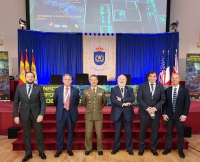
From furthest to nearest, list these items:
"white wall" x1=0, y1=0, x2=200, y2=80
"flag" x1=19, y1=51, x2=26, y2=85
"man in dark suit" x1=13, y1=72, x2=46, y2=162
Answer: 1. "white wall" x1=0, y1=0, x2=200, y2=80
2. "flag" x1=19, y1=51, x2=26, y2=85
3. "man in dark suit" x1=13, y1=72, x2=46, y2=162

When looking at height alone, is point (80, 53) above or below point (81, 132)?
above

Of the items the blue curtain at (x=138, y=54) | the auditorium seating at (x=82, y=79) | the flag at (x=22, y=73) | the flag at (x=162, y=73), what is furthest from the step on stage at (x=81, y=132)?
the blue curtain at (x=138, y=54)

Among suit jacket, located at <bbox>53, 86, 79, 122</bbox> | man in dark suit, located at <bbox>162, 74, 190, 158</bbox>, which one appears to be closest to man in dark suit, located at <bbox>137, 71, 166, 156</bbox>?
man in dark suit, located at <bbox>162, 74, 190, 158</bbox>

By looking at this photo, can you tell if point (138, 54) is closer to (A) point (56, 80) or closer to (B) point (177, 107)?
(A) point (56, 80)

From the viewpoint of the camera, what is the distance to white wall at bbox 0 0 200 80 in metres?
7.23

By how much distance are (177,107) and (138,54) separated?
15.8 feet

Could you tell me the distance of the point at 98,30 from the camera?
24.1 ft

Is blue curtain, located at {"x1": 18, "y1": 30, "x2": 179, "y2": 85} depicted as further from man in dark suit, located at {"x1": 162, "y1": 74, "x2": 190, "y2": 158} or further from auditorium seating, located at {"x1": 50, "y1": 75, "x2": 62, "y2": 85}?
man in dark suit, located at {"x1": 162, "y1": 74, "x2": 190, "y2": 158}

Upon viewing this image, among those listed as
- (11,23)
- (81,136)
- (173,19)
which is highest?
(173,19)

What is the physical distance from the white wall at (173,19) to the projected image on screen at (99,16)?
1.79 feet

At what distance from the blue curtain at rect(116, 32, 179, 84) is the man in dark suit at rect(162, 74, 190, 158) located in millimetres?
4480

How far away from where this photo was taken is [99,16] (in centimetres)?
726

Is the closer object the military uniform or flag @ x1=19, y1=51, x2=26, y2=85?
the military uniform

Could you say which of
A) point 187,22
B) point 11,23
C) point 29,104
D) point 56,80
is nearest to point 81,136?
point 29,104
